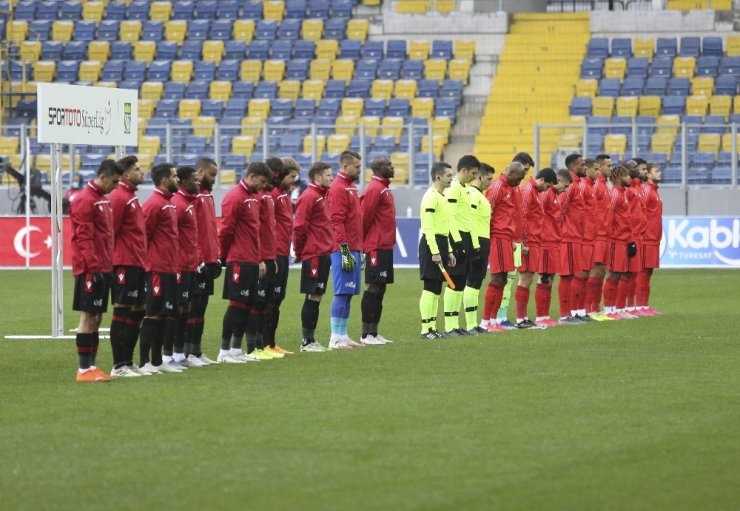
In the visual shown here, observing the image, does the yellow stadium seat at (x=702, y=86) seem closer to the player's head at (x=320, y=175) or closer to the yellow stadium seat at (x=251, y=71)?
the yellow stadium seat at (x=251, y=71)

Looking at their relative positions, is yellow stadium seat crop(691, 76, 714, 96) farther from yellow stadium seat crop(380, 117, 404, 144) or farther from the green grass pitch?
the green grass pitch

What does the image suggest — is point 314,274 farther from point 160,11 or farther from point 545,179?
point 160,11

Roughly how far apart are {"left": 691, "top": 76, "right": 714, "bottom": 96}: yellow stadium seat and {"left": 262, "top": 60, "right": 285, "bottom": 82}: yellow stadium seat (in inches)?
450

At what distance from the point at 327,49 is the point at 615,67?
8.34 meters

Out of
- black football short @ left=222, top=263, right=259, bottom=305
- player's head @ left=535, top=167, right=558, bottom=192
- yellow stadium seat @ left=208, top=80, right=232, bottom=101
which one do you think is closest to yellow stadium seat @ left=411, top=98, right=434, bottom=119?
yellow stadium seat @ left=208, top=80, right=232, bottom=101

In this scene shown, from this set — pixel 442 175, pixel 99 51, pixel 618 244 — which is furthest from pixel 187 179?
pixel 99 51

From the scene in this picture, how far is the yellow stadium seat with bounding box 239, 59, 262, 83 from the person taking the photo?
142 ft

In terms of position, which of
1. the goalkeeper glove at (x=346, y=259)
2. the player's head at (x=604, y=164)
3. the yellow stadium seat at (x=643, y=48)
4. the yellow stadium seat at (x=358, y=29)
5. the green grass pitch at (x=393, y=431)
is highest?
the yellow stadium seat at (x=358, y=29)

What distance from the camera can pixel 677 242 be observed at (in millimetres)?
32000

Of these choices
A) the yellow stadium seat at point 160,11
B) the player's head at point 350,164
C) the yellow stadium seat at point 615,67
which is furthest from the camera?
the yellow stadium seat at point 160,11

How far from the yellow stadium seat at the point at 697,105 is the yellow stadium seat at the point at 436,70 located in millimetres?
6936

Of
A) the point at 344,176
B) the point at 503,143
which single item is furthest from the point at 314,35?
the point at 344,176

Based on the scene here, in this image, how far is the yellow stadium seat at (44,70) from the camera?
4425 centimetres

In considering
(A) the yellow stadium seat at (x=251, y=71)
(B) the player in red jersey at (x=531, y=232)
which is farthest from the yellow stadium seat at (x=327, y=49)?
(B) the player in red jersey at (x=531, y=232)
